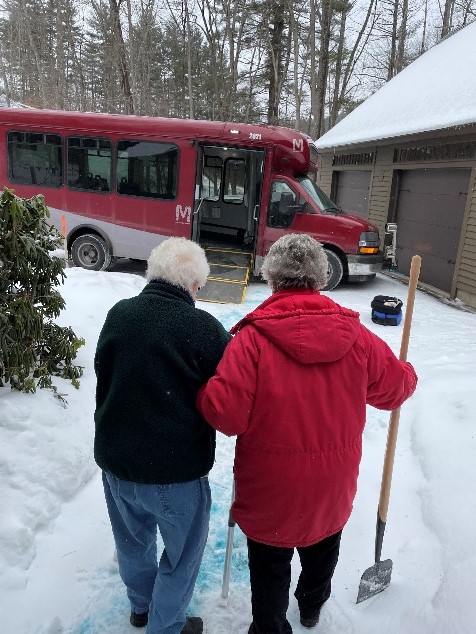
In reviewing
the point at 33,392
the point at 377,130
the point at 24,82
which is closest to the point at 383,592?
the point at 33,392

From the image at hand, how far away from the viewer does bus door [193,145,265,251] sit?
981 centimetres

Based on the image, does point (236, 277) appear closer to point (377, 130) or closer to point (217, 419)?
point (377, 130)

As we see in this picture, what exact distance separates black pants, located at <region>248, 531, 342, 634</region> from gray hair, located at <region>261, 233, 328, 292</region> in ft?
3.58

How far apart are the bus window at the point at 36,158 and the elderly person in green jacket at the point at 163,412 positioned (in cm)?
828

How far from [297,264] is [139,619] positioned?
1.82 meters

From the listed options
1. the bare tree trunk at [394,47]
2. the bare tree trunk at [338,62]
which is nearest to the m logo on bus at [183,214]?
the bare tree trunk at [338,62]

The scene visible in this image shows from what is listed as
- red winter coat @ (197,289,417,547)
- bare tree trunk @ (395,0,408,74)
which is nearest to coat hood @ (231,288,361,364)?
red winter coat @ (197,289,417,547)

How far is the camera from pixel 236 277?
8.39 meters

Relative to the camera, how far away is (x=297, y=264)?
1814mm

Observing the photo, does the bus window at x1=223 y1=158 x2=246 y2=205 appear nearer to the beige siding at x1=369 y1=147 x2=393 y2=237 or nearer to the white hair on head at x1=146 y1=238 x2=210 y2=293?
the beige siding at x1=369 y1=147 x2=393 y2=237

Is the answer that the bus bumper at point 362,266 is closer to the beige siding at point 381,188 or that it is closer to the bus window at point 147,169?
the beige siding at point 381,188

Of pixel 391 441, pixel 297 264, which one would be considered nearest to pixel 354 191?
pixel 391 441

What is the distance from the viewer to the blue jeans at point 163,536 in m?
1.80

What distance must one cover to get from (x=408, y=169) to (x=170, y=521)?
1079cm
